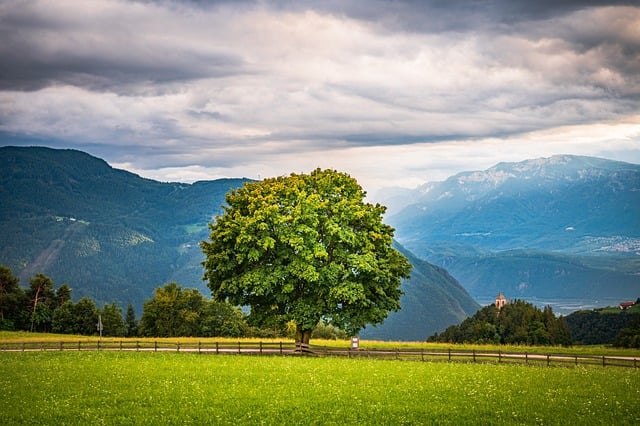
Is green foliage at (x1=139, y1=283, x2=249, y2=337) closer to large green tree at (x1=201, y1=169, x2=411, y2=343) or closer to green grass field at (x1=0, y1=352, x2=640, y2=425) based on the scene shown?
large green tree at (x1=201, y1=169, x2=411, y2=343)

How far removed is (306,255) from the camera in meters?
64.1

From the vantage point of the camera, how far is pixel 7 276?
395 ft

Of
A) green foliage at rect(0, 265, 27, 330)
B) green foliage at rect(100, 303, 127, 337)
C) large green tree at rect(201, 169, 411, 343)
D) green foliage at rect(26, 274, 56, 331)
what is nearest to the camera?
large green tree at rect(201, 169, 411, 343)

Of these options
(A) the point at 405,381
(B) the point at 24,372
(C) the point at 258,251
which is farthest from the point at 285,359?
(B) the point at 24,372

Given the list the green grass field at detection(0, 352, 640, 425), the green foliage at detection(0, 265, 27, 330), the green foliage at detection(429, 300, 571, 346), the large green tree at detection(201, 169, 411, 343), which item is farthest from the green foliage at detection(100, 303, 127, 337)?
the green grass field at detection(0, 352, 640, 425)

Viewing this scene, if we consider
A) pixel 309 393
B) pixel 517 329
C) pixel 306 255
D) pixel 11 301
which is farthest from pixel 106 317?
pixel 309 393

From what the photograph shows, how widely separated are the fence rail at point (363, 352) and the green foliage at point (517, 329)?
3068 centimetres

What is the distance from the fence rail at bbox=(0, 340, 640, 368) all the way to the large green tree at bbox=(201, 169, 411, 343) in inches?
112

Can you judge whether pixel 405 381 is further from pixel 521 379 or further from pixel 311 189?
pixel 311 189

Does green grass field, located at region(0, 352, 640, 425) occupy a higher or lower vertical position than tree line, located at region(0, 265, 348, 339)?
lower

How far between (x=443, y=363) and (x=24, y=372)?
3451cm

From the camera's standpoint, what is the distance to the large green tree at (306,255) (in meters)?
64.8

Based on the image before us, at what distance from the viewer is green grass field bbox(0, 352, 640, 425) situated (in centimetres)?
3425

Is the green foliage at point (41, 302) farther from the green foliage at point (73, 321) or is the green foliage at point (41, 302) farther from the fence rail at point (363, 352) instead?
the fence rail at point (363, 352)
